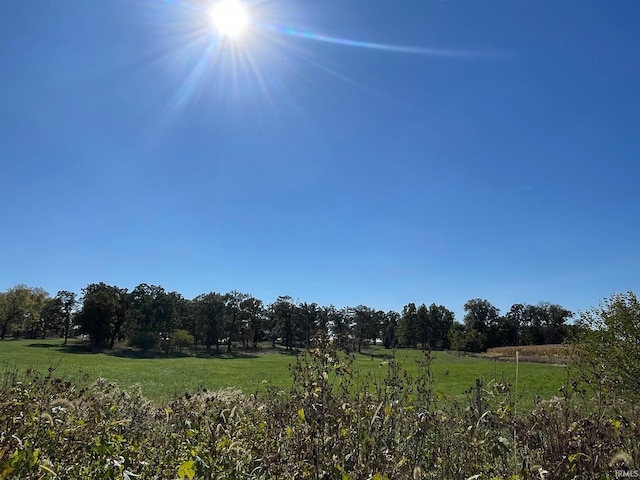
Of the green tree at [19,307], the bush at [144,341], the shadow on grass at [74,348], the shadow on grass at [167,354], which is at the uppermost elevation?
the green tree at [19,307]

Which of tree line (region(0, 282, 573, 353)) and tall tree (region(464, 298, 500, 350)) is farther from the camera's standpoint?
tall tree (region(464, 298, 500, 350))

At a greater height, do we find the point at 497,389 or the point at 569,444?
the point at 497,389

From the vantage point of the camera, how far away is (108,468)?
263 centimetres

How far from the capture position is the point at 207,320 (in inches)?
3226

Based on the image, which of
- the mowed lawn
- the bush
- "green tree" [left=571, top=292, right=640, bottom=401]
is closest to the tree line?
the bush

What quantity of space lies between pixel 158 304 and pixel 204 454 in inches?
3284

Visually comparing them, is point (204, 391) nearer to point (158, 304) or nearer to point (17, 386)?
point (17, 386)

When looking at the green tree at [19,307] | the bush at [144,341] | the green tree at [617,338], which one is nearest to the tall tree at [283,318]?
the bush at [144,341]

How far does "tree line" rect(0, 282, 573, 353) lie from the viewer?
2867 inches

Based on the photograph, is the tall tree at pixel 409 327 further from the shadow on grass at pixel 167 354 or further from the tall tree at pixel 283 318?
the shadow on grass at pixel 167 354

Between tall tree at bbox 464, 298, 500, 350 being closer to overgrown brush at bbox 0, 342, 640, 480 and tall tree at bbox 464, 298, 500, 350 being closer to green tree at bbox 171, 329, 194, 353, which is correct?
green tree at bbox 171, 329, 194, 353

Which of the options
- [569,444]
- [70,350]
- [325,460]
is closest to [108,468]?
[325,460]

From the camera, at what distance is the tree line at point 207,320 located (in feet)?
239

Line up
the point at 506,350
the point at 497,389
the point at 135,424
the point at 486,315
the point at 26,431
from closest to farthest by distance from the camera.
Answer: the point at 26,431 < the point at 497,389 < the point at 135,424 < the point at 506,350 < the point at 486,315
